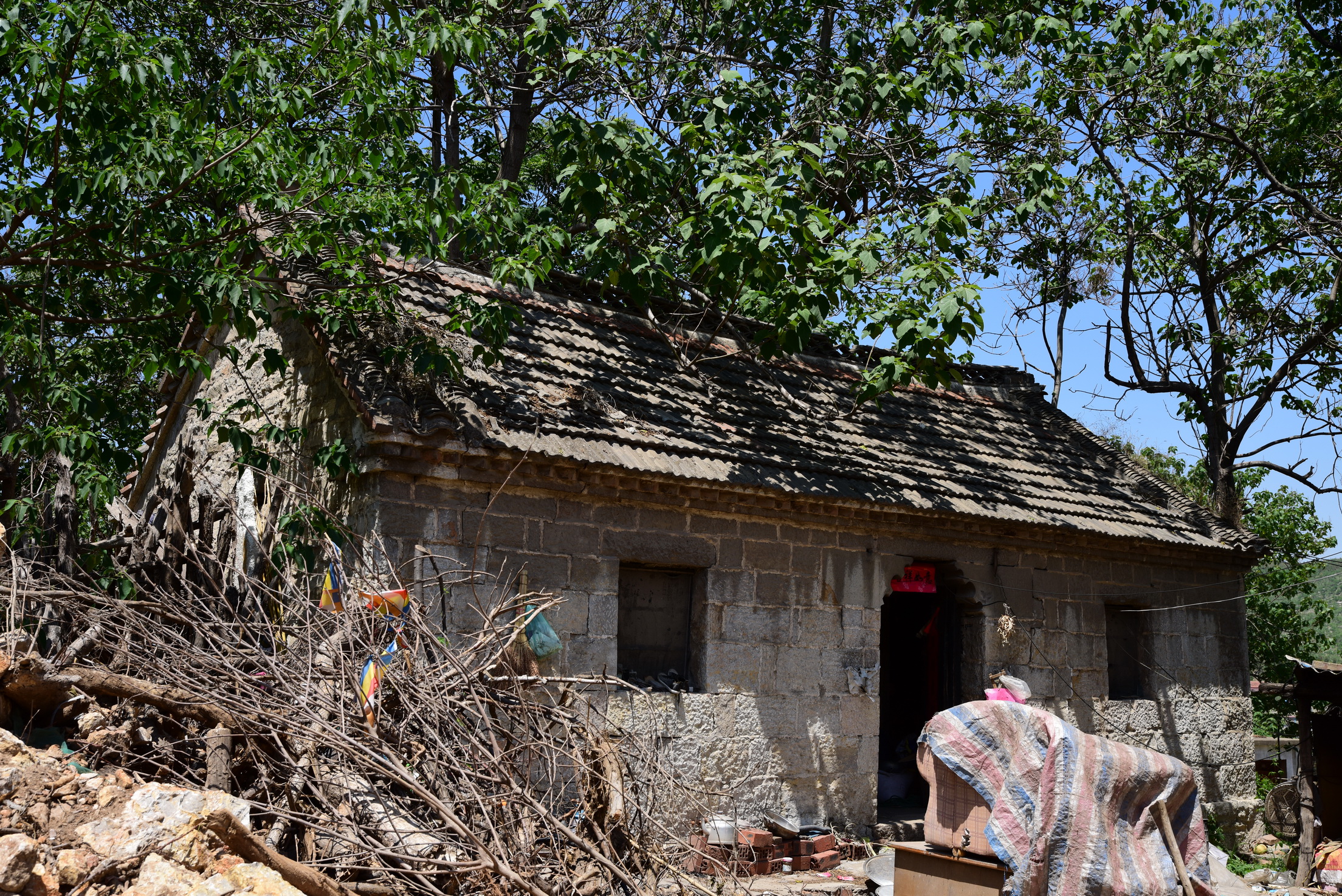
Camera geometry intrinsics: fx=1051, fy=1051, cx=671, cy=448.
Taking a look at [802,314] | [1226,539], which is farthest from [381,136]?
[1226,539]

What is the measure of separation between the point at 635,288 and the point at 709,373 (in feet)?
5.84

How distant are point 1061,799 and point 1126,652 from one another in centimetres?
626

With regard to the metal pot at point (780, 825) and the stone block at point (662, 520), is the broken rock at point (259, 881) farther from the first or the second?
the metal pot at point (780, 825)

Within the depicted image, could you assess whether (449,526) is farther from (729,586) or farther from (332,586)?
(729,586)

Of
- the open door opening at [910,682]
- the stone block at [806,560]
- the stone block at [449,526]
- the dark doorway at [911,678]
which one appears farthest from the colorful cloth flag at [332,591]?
the dark doorway at [911,678]

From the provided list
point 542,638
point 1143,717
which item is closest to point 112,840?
point 542,638

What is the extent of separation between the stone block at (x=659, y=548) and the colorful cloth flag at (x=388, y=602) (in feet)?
7.74

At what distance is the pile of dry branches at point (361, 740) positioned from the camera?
A: 460cm

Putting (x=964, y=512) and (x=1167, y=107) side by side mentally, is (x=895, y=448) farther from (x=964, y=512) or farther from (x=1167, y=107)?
(x=1167, y=107)

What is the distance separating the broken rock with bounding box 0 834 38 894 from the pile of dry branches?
0.92 meters

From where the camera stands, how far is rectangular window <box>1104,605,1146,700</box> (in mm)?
11641

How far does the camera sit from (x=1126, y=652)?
458 inches

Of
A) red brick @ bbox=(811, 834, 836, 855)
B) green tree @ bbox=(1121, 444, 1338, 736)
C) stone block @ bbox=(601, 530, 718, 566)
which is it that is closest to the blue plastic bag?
stone block @ bbox=(601, 530, 718, 566)

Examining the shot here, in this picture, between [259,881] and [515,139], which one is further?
[515,139]
